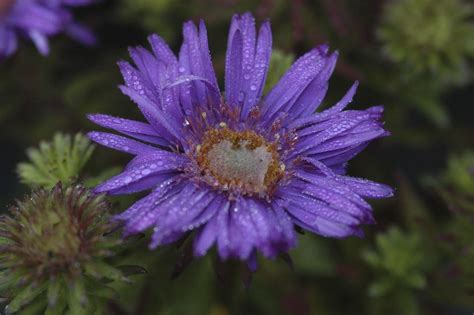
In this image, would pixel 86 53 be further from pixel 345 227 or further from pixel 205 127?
pixel 345 227

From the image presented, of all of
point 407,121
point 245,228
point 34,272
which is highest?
point 34,272

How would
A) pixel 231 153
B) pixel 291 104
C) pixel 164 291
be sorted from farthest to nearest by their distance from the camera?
pixel 164 291 → pixel 231 153 → pixel 291 104

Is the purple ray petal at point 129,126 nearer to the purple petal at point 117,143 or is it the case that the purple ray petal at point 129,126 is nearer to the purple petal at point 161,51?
the purple petal at point 117,143

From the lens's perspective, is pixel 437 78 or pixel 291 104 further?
pixel 437 78

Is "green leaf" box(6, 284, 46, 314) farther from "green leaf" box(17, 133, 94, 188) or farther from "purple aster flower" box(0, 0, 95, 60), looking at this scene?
"purple aster flower" box(0, 0, 95, 60)

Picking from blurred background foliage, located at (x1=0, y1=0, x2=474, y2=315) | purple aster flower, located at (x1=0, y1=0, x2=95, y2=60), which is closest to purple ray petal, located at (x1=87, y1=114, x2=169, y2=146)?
blurred background foliage, located at (x1=0, y1=0, x2=474, y2=315)

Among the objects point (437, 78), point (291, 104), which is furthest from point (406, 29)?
point (291, 104)
